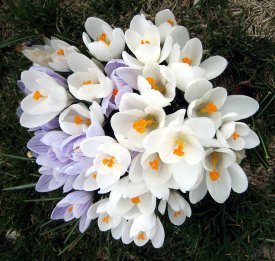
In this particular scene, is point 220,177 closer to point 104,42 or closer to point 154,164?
point 154,164

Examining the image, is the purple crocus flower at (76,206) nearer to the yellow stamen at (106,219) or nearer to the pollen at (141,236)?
the yellow stamen at (106,219)

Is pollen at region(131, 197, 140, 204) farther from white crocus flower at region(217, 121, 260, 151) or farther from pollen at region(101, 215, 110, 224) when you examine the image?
white crocus flower at region(217, 121, 260, 151)

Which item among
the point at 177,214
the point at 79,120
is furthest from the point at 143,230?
the point at 79,120

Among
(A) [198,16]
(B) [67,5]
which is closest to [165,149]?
(A) [198,16]

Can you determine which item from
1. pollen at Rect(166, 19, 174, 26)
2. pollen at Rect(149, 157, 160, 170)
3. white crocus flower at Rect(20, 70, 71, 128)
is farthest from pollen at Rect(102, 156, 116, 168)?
pollen at Rect(166, 19, 174, 26)

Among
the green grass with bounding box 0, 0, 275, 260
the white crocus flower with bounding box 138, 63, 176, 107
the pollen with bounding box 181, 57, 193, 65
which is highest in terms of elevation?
the pollen with bounding box 181, 57, 193, 65

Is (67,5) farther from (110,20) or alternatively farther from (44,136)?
(44,136)
